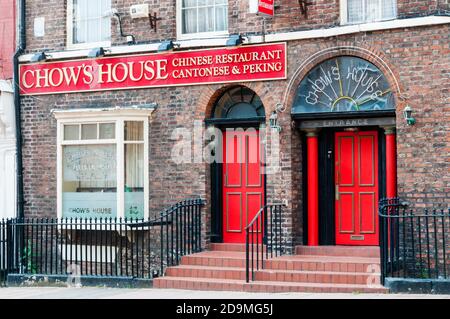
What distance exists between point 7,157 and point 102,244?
9.93ft

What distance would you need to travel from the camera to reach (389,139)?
1434 centimetres

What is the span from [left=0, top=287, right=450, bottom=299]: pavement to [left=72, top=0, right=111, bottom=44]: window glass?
5134 millimetres

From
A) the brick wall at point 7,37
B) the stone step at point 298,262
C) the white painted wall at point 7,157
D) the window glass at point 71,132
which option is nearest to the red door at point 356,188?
the stone step at point 298,262

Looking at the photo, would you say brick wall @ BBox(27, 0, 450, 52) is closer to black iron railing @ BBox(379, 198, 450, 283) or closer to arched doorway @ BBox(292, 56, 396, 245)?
arched doorway @ BBox(292, 56, 396, 245)

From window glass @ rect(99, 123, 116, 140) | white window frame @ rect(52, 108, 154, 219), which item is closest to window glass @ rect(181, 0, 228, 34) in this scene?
white window frame @ rect(52, 108, 154, 219)

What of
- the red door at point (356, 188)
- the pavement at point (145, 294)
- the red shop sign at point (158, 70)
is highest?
the red shop sign at point (158, 70)

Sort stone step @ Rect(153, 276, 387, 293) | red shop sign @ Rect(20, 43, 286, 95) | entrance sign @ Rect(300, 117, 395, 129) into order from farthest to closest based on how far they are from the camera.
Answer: red shop sign @ Rect(20, 43, 286, 95) < entrance sign @ Rect(300, 117, 395, 129) < stone step @ Rect(153, 276, 387, 293)

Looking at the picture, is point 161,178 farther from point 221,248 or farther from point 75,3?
point 75,3

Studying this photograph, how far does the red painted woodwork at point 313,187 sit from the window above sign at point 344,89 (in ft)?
2.02

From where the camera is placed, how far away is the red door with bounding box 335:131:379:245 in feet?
48.2

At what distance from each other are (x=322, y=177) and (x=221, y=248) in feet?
7.56

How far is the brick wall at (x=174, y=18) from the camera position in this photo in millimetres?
14578

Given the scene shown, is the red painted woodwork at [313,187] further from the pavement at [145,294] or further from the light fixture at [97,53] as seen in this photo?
the light fixture at [97,53]

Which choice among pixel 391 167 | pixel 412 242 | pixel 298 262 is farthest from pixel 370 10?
pixel 298 262
